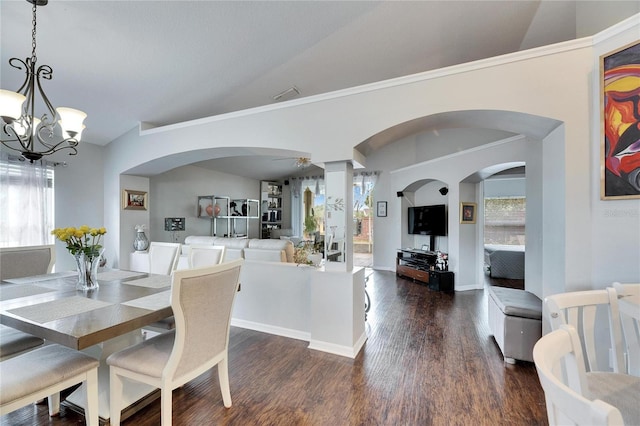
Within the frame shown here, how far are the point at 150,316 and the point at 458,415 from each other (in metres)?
2.09

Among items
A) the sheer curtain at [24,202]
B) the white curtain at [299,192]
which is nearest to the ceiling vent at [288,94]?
the sheer curtain at [24,202]

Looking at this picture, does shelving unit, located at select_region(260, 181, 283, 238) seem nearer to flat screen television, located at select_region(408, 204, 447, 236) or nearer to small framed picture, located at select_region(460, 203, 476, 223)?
flat screen television, located at select_region(408, 204, 447, 236)

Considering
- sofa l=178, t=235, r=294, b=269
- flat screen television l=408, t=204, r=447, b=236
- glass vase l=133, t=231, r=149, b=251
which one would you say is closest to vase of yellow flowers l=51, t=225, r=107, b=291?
sofa l=178, t=235, r=294, b=269

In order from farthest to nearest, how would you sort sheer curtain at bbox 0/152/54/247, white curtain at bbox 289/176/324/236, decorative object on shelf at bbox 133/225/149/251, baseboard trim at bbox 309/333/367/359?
white curtain at bbox 289/176/324/236, decorative object on shelf at bbox 133/225/149/251, sheer curtain at bbox 0/152/54/247, baseboard trim at bbox 309/333/367/359

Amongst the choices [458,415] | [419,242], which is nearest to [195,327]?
[458,415]

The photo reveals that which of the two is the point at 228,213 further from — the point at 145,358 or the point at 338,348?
the point at 145,358

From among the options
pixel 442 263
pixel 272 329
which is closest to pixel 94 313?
pixel 272 329

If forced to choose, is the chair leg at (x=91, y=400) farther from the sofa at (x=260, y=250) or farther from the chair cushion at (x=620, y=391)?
the chair cushion at (x=620, y=391)

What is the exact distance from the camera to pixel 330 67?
3385mm

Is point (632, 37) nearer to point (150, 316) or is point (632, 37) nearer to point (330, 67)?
point (330, 67)

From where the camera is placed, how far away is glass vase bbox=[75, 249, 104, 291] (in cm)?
207

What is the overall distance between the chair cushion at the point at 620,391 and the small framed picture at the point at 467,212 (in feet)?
13.3

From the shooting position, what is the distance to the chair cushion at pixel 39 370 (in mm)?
1331

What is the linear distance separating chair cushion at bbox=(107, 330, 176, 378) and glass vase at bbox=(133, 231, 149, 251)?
323 centimetres
